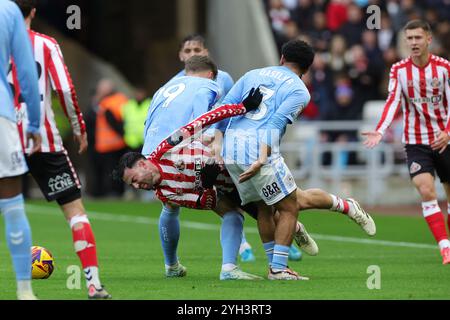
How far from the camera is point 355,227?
1730 cm

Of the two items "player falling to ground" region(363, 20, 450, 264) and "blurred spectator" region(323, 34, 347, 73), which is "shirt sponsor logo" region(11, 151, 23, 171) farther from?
"blurred spectator" region(323, 34, 347, 73)

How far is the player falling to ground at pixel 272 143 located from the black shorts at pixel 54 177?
173cm

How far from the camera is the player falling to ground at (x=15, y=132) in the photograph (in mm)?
7691

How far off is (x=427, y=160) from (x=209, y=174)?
2.96 metres

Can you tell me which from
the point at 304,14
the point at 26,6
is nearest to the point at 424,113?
the point at 26,6

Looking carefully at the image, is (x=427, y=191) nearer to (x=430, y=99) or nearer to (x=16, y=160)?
(x=430, y=99)

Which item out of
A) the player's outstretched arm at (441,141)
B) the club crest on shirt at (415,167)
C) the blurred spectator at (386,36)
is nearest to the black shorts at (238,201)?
the club crest on shirt at (415,167)

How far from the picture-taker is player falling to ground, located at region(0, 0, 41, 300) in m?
7.69

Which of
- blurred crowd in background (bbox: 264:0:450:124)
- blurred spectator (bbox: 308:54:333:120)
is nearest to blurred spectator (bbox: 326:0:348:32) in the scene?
blurred crowd in background (bbox: 264:0:450:124)

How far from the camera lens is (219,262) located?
12.0 meters

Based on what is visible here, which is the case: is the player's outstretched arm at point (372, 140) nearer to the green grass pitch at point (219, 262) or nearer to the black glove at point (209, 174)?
the green grass pitch at point (219, 262)

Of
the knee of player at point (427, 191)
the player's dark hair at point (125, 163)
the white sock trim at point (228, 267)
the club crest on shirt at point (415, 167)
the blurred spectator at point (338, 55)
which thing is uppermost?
the blurred spectator at point (338, 55)

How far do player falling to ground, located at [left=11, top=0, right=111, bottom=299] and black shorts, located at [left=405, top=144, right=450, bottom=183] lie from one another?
4.42 meters

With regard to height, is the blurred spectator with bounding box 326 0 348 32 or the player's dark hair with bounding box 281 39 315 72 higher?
the blurred spectator with bounding box 326 0 348 32
